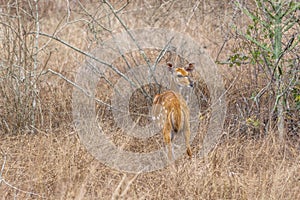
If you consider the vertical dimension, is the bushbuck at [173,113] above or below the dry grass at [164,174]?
above

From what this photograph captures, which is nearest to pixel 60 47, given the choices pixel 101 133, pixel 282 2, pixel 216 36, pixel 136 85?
pixel 216 36

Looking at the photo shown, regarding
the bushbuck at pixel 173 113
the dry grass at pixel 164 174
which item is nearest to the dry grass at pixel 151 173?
the dry grass at pixel 164 174

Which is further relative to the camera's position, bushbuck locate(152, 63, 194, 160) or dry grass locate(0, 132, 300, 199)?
bushbuck locate(152, 63, 194, 160)

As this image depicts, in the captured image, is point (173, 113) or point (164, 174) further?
point (173, 113)

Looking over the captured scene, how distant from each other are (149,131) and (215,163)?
0.98 m

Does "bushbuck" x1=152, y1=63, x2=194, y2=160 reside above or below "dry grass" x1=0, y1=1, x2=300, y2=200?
above

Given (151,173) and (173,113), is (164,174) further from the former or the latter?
(173,113)

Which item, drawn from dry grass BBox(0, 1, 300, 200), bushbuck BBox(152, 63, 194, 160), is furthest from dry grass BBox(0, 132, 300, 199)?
bushbuck BBox(152, 63, 194, 160)

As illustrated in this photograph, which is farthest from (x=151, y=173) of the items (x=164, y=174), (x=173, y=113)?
(x=173, y=113)

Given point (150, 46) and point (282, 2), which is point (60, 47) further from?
point (282, 2)

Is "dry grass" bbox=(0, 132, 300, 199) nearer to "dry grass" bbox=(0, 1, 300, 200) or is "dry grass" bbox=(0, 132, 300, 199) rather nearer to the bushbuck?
"dry grass" bbox=(0, 1, 300, 200)

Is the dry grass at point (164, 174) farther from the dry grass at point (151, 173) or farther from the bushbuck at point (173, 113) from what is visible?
the bushbuck at point (173, 113)

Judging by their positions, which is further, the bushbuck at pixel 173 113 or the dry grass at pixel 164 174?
the bushbuck at pixel 173 113

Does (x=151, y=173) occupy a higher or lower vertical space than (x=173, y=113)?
lower
